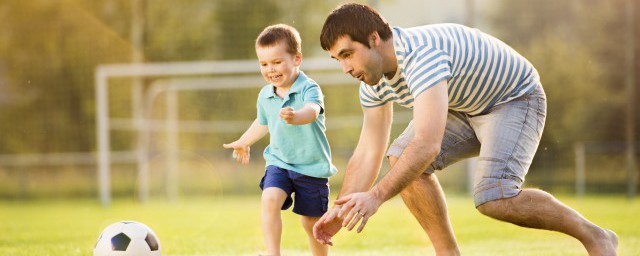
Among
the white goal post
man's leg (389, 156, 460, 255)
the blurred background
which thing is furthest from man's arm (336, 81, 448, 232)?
the blurred background

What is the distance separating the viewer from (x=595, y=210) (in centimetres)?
1365

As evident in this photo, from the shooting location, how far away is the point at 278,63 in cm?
496

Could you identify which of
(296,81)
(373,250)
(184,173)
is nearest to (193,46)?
(184,173)

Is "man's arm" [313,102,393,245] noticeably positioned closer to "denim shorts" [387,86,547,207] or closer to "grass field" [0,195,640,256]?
"denim shorts" [387,86,547,207]

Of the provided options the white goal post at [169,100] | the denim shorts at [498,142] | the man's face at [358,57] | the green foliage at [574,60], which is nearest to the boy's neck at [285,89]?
the denim shorts at [498,142]

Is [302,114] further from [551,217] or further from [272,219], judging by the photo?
[551,217]

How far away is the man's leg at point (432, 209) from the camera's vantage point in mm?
4828

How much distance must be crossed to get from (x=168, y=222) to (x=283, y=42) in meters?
6.95

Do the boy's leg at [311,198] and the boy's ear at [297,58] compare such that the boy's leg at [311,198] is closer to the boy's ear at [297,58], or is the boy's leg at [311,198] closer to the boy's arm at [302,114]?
the boy's arm at [302,114]

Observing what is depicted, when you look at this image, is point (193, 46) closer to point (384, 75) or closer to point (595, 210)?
point (595, 210)

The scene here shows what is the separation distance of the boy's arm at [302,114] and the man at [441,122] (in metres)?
0.30

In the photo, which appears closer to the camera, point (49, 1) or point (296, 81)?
point (296, 81)

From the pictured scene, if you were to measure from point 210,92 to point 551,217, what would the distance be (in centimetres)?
1638

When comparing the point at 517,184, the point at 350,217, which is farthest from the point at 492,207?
the point at 350,217
